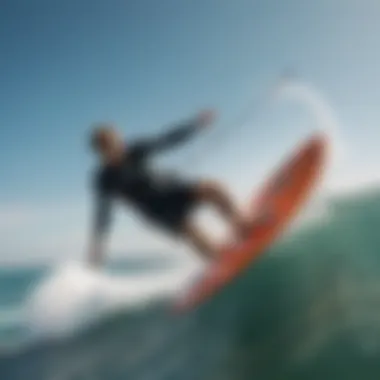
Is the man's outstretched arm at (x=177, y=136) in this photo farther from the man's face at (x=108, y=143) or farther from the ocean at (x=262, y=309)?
the ocean at (x=262, y=309)

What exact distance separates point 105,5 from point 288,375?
0.98 m

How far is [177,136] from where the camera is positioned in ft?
6.82

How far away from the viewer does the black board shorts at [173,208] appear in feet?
6.88

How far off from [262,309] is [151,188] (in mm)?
388

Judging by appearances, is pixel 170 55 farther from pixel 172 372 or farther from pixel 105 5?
pixel 172 372

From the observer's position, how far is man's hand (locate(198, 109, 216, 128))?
209 cm

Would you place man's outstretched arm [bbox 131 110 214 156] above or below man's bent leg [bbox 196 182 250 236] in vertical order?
above

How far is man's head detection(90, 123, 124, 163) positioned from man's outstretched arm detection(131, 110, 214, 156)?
48mm

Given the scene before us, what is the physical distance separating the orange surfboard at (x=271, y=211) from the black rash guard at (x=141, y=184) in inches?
6.5

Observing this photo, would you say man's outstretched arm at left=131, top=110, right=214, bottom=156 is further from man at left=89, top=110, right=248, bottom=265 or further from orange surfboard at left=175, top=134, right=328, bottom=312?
orange surfboard at left=175, top=134, right=328, bottom=312

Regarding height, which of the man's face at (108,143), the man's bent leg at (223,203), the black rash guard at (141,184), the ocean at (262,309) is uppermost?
the man's face at (108,143)

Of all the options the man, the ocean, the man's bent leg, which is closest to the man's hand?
the man

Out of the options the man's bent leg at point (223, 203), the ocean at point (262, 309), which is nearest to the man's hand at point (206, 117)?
the man's bent leg at point (223, 203)

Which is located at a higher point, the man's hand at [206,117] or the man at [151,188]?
the man's hand at [206,117]
